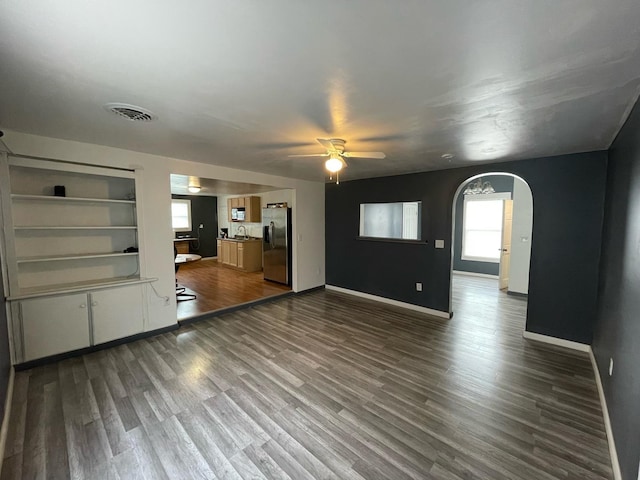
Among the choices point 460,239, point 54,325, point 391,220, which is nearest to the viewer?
point 54,325

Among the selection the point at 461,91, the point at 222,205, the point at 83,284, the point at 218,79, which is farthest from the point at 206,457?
the point at 222,205

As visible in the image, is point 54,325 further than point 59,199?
No

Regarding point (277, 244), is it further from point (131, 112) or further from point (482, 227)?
point (482, 227)

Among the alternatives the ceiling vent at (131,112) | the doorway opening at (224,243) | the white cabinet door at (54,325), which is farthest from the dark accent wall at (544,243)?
the white cabinet door at (54,325)

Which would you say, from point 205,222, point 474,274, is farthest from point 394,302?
point 205,222

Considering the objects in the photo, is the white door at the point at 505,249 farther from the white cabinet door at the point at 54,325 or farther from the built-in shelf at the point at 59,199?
the white cabinet door at the point at 54,325

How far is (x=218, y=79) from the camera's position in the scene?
1570mm

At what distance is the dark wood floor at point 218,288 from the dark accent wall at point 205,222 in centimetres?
115

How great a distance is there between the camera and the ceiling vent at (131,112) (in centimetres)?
195

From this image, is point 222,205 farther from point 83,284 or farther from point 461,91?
point 461,91

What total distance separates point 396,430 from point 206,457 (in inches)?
53.8

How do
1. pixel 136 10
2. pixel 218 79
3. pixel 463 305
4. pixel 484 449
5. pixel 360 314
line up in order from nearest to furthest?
pixel 136 10
pixel 218 79
pixel 484 449
pixel 360 314
pixel 463 305

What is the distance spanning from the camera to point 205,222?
9.47 m

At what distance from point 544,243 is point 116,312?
554 centimetres
